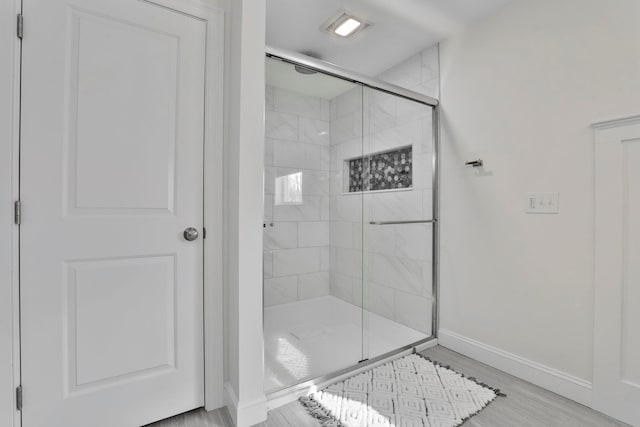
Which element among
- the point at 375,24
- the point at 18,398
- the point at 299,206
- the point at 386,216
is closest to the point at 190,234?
the point at 18,398

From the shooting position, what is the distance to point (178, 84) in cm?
150

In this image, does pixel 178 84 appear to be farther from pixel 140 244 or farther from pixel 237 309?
pixel 237 309

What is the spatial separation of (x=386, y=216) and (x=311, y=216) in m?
0.76

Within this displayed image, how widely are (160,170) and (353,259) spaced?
5.99 feet

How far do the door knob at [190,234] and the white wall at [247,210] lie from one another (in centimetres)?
19

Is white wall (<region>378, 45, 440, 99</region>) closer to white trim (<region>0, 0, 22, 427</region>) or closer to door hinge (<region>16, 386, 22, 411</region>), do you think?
white trim (<region>0, 0, 22, 427</region>)

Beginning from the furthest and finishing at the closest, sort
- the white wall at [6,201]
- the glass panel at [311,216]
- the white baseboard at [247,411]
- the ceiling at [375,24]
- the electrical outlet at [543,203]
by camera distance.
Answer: the glass panel at [311,216]
the ceiling at [375,24]
the electrical outlet at [543,203]
the white baseboard at [247,411]
the white wall at [6,201]

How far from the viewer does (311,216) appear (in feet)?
9.98

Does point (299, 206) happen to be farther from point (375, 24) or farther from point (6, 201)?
point (6, 201)

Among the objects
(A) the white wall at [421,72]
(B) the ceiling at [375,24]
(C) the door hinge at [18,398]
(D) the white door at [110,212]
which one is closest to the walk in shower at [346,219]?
(A) the white wall at [421,72]

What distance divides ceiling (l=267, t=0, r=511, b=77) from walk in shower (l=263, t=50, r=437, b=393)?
319 millimetres


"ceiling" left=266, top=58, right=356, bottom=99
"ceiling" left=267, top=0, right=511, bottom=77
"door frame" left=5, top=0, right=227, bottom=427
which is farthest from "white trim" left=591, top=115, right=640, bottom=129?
"door frame" left=5, top=0, right=227, bottom=427

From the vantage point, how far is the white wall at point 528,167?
163cm

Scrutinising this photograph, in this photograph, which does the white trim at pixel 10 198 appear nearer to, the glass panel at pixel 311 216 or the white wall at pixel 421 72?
the glass panel at pixel 311 216
